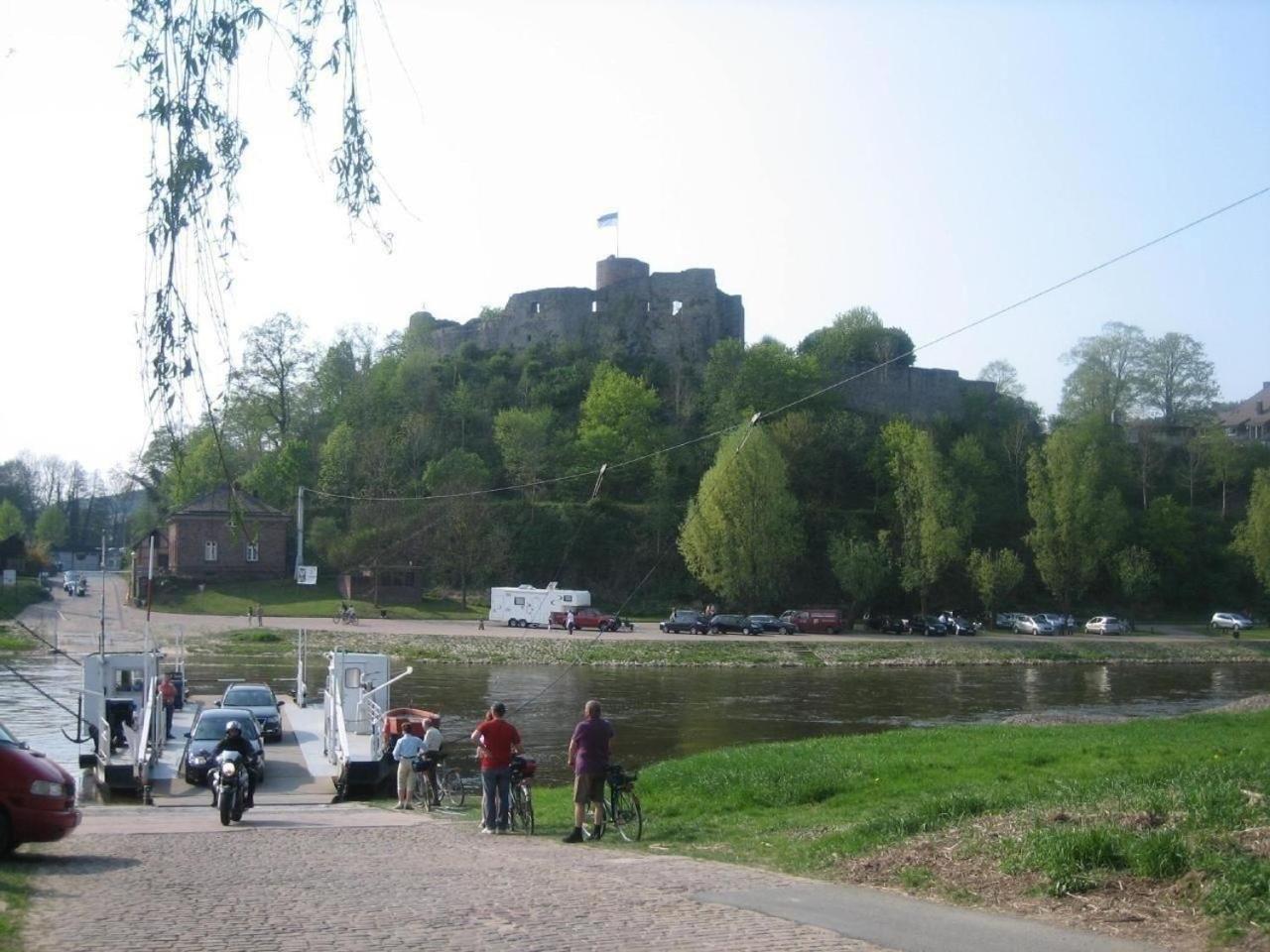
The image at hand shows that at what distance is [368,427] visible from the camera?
92438 mm

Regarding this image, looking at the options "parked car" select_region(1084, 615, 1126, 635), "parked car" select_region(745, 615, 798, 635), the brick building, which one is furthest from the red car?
"parked car" select_region(1084, 615, 1126, 635)

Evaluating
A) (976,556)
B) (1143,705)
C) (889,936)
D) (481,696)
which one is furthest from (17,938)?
(976,556)

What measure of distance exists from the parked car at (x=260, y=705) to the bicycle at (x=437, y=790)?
9.84m

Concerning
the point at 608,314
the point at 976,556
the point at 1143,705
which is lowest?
the point at 1143,705

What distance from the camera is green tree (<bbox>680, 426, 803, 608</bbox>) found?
71.4 metres

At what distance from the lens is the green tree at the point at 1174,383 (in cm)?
10769

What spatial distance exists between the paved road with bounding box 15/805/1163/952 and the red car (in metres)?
0.28

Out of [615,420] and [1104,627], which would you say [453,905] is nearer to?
[1104,627]

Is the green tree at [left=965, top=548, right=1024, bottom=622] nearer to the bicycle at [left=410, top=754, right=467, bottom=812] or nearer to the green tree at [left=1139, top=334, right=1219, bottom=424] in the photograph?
the green tree at [left=1139, top=334, right=1219, bottom=424]

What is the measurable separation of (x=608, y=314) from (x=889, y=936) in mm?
99221

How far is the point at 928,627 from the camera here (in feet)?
231

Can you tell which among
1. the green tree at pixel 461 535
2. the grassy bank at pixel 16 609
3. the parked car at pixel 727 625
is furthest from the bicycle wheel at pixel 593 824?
the green tree at pixel 461 535

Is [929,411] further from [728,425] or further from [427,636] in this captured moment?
[427,636]

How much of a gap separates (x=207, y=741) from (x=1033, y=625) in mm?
57821
